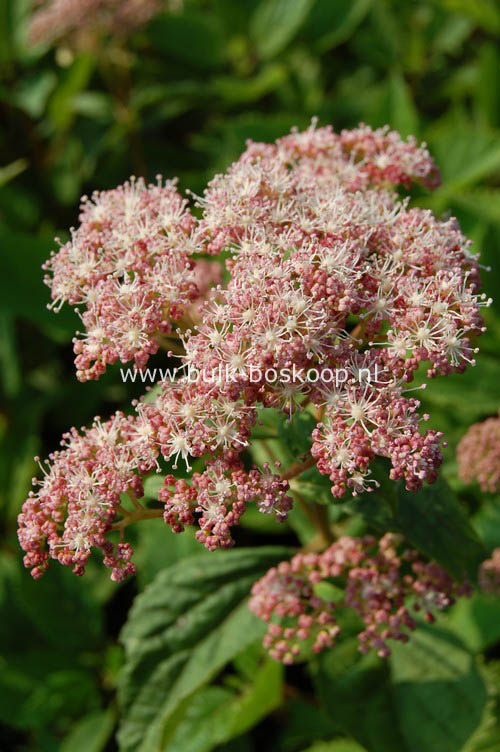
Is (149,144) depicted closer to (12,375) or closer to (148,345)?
(12,375)

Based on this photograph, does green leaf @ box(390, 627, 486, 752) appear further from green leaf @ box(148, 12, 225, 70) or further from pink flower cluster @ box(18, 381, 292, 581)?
green leaf @ box(148, 12, 225, 70)

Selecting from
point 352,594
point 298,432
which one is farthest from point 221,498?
point 352,594

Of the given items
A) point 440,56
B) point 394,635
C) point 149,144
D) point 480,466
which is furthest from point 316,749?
point 440,56

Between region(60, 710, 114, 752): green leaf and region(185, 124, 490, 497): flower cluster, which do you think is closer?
region(185, 124, 490, 497): flower cluster

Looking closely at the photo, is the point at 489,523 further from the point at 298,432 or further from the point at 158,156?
the point at 158,156

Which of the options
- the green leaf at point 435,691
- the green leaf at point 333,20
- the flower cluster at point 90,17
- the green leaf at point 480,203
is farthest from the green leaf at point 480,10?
the green leaf at point 435,691

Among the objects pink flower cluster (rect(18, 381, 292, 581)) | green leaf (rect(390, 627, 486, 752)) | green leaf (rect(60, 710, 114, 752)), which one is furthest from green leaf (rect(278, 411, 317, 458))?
green leaf (rect(60, 710, 114, 752))
